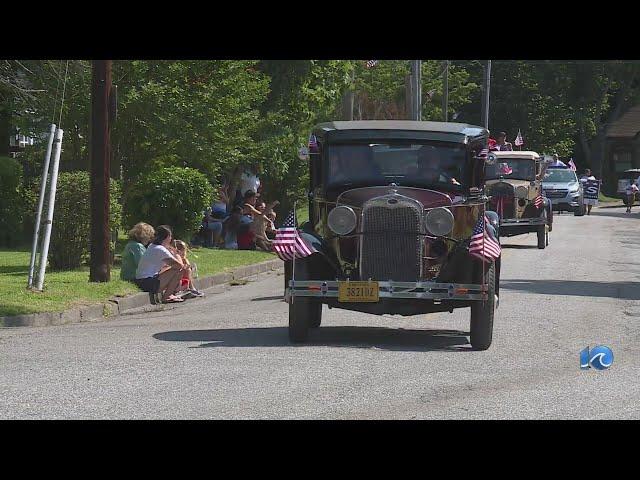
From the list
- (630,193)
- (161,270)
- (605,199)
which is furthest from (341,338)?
(605,199)

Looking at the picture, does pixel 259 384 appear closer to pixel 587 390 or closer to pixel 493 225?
pixel 587 390

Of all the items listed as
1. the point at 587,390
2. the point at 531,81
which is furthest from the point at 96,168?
the point at 531,81

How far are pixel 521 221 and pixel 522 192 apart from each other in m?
0.72

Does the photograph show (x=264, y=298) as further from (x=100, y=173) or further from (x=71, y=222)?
(x=71, y=222)

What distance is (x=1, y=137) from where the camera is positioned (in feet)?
98.6

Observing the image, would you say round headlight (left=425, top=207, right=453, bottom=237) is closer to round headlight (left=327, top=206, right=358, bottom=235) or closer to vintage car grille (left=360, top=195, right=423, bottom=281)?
vintage car grille (left=360, top=195, right=423, bottom=281)

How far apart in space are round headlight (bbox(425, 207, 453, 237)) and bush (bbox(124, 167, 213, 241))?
12.2 metres

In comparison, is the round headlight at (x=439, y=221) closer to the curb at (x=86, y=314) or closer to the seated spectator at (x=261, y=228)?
the curb at (x=86, y=314)

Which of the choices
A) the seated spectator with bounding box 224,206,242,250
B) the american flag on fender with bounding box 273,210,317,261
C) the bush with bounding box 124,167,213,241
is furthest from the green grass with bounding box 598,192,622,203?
the american flag on fender with bounding box 273,210,317,261

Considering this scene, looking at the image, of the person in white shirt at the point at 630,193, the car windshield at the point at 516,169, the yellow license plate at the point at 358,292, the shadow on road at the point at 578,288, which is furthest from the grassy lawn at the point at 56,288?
the person in white shirt at the point at 630,193

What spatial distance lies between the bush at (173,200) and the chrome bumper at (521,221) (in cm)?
773

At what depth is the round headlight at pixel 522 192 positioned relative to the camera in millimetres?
30666

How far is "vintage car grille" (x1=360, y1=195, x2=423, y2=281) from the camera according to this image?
1389 cm
